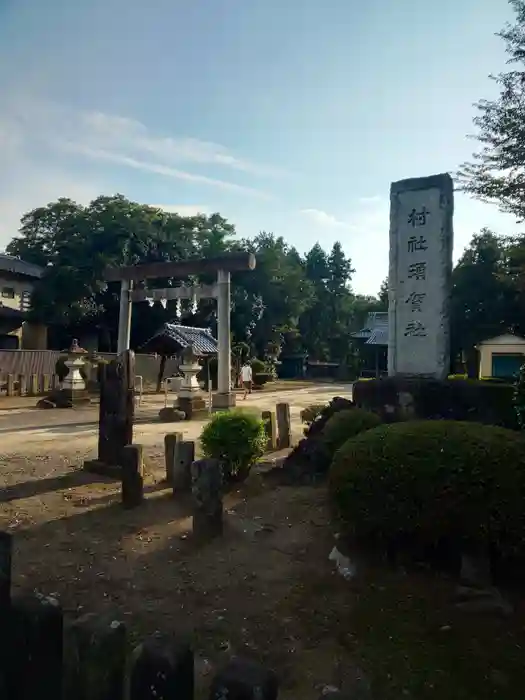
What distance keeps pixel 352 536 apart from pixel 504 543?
118 centimetres

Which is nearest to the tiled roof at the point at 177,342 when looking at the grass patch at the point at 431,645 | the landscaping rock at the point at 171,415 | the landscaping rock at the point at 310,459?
the landscaping rock at the point at 171,415

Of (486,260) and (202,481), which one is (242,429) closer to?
(202,481)

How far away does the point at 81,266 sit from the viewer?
28.4 m

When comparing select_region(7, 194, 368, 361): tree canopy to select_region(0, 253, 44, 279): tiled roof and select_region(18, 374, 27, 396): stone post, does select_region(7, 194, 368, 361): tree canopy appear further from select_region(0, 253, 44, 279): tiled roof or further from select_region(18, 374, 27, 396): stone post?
select_region(18, 374, 27, 396): stone post

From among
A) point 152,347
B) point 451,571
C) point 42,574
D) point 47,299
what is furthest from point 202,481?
point 47,299

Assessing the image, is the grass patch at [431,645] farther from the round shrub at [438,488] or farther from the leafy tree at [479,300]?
the leafy tree at [479,300]

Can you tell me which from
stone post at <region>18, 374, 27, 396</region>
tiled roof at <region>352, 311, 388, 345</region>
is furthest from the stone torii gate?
tiled roof at <region>352, 311, 388, 345</region>

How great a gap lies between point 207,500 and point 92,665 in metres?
3.48

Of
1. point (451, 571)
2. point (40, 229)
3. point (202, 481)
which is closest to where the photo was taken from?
point (451, 571)

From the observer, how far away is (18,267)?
26797 millimetres

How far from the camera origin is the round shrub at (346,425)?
6715 millimetres

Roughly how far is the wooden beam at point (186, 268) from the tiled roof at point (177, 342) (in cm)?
192

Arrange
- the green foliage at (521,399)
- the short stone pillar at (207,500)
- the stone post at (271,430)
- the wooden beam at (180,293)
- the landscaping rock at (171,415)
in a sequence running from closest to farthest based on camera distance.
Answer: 1. the green foliage at (521,399)
2. the short stone pillar at (207,500)
3. the stone post at (271,430)
4. the landscaping rock at (171,415)
5. the wooden beam at (180,293)

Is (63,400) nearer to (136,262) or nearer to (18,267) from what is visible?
(18,267)
